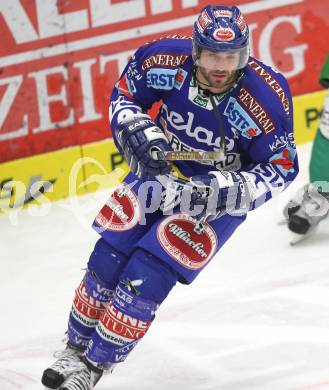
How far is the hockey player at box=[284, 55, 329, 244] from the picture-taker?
6.43 m

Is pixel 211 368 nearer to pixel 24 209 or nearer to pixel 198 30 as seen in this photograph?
pixel 198 30

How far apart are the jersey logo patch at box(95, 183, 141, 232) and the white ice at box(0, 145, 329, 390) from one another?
0.70 metres

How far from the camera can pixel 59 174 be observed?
706 cm

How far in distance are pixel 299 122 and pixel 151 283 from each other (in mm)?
3606

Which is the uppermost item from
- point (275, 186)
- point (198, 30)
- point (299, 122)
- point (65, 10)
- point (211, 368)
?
point (198, 30)

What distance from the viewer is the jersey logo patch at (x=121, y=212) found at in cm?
460

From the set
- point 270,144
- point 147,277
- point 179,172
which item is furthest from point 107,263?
point 270,144

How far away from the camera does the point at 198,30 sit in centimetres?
441

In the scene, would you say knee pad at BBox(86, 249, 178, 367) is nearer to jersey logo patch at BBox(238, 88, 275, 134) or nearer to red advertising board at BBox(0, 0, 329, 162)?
jersey logo patch at BBox(238, 88, 275, 134)

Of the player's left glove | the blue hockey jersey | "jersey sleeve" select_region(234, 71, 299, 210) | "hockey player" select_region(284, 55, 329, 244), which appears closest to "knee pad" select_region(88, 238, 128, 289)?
the player's left glove

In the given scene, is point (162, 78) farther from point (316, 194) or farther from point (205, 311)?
point (316, 194)

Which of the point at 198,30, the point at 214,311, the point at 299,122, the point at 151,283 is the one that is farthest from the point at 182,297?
the point at 299,122

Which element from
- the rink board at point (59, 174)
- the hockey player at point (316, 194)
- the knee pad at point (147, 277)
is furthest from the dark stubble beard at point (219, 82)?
the rink board at point (59, 174)

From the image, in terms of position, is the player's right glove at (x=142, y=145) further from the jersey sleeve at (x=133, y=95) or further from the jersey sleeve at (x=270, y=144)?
the jersey sleeve at (x=270, y=144)
